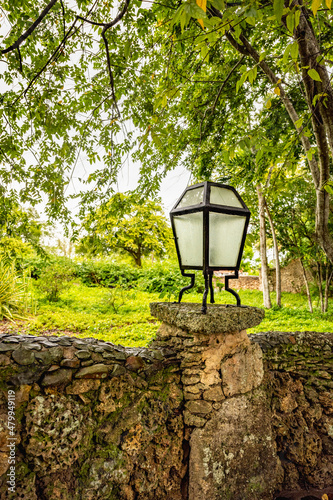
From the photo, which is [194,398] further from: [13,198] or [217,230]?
[13,198]

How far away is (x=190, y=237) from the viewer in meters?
1.83

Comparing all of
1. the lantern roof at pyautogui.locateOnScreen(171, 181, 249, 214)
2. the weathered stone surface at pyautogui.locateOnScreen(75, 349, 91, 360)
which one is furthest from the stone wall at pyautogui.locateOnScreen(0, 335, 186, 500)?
the lantern roof at pyautogui.locateOnScreen(171, 181, 249, 214)

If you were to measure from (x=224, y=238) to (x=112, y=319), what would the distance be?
2971 mm

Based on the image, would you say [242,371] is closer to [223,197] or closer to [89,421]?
[89,421]

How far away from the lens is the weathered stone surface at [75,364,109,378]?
1478mm

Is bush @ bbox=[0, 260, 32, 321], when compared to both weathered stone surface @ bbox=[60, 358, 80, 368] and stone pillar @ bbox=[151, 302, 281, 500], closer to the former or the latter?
weathered stone surface @ bbox=[60, 358, 80, 368]

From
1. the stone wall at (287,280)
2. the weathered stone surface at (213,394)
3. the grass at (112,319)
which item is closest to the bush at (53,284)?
the grass at (112,319)

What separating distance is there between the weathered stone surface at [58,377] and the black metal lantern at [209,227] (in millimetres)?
849

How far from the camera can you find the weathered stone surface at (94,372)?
58.2 inches

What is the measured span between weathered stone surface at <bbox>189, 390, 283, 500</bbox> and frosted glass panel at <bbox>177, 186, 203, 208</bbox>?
130cm

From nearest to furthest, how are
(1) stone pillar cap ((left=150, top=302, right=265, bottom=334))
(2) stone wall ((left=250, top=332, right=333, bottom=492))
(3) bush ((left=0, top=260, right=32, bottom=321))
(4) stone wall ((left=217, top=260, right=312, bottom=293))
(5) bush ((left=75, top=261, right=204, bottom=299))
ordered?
(1) stone pillar cap ((left=150, top=302, right=265, bottom=334)), (2) stone wall ((left=250, top=332, right=333, bottom=492)), (3) bush ((left=0, top=260, right=32, bottom=321)), (5) bush ((left=75, top=261, right=204, bottom=299)), (4) stone wall ((left=217, top=260, right=312, bottom=293))

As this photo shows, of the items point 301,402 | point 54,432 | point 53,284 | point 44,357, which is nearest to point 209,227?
point 44,357

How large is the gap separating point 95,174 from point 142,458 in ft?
7.87

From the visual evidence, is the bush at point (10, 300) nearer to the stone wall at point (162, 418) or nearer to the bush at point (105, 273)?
the stone wall at point (162, 418)
